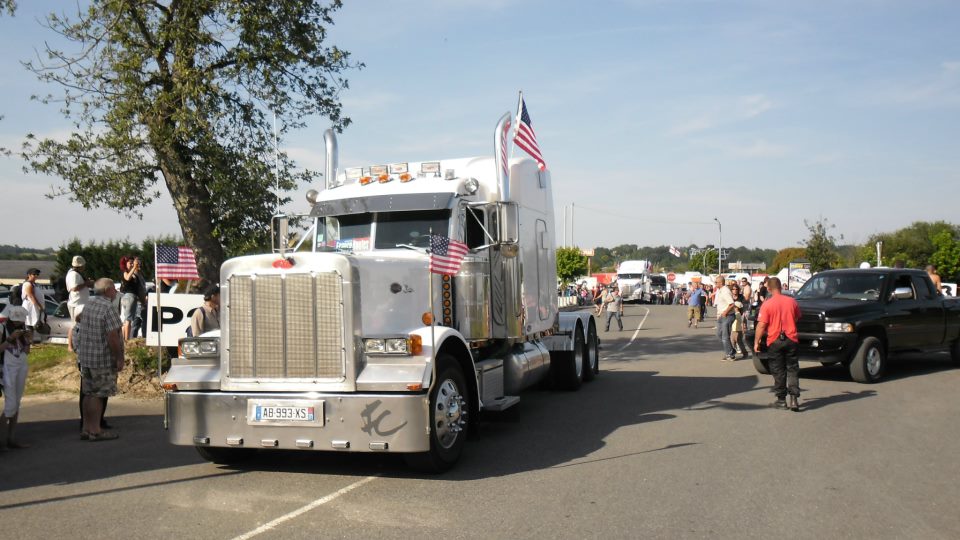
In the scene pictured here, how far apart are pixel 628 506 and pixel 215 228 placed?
11.1 m

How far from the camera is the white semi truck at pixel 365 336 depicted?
7.14 metres

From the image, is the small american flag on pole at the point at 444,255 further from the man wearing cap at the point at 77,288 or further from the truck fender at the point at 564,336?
the man wearing cap at the point at 77,288

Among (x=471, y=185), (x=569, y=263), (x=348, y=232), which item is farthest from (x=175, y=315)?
(x=569, y=263)

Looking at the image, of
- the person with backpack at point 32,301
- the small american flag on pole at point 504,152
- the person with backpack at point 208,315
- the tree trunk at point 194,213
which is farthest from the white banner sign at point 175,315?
the small american flag on pole at point 504,152

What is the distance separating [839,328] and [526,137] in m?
6.14

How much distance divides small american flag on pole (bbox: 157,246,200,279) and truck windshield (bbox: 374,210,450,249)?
2.40 meters

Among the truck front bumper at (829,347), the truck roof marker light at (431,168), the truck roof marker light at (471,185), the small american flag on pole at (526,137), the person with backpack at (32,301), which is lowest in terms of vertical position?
the truck front bumper at (829,347)

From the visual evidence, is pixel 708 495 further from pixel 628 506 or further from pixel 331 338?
pixel 331 338

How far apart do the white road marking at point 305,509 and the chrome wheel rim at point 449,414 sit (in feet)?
2.43

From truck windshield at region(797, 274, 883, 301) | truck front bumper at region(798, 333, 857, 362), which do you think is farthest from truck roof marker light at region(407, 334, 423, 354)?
truck windshield at region(797, 274, 883, 301)

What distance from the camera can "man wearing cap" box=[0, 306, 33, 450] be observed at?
29.2 ft

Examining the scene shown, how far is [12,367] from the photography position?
900cm

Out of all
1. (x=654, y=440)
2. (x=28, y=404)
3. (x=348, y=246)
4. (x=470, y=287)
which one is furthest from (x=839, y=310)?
(x=28, y=404)

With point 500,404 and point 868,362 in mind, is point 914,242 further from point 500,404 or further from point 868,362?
point 500,404
